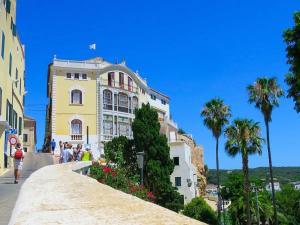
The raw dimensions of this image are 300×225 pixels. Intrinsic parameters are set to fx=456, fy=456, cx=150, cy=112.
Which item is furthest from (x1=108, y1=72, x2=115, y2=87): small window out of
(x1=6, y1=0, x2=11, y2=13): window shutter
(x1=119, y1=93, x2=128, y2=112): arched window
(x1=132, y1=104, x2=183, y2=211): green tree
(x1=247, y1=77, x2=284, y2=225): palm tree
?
(x1=6, y1=0, x2=11, y2=13): window shutter

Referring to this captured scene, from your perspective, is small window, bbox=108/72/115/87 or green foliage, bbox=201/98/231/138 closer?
green foliage, bbox=201/98/231/138

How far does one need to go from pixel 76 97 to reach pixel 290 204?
33360mm

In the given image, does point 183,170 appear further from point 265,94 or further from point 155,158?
point 265,94

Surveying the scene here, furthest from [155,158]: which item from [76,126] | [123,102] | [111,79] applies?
[111,79]

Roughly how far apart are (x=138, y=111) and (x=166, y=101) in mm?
35274

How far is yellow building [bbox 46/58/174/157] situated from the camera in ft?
196

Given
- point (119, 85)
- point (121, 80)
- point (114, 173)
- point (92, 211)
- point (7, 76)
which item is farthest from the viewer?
point (121, 80)

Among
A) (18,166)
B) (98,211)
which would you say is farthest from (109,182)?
(98,211)

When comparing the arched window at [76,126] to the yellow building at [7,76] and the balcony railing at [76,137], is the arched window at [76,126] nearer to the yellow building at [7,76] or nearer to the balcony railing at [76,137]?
the balcony railing at [76,137]

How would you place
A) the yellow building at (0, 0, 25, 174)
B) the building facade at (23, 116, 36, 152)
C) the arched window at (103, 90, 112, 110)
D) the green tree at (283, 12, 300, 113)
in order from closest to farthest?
the green tree at (283, 12, 300, 113) → the yellow building at (0, 0, 25, 174) → the arched window at (103, 90, 112, 110) → the building facade at (23, 116, 36, 152)

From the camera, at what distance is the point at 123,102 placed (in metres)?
65.5

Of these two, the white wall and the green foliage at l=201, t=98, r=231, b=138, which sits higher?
the green foliage at l=201, t=98, r=231, b=138

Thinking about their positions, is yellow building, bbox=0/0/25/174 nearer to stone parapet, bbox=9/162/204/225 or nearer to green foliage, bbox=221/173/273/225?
stone parapet, bbox=9/162/204/225

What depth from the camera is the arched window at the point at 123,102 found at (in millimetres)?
64938
